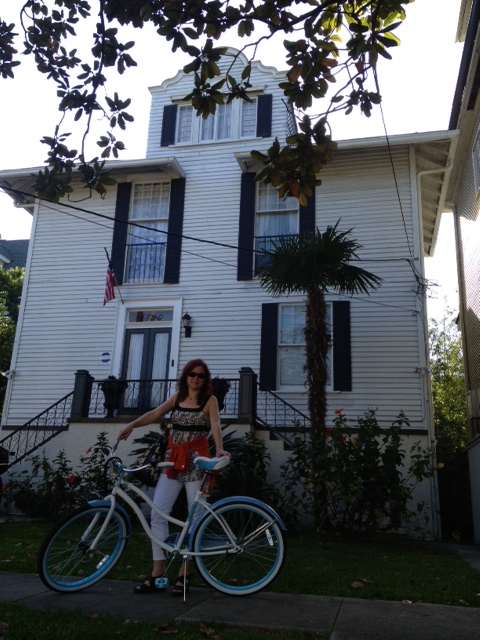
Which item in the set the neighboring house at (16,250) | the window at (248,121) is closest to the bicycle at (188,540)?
the window at (248,121)

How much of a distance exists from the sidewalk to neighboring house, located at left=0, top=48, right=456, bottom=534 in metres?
6.62

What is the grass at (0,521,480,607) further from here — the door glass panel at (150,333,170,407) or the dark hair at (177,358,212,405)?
the door glass panel at (150,333,170,407)

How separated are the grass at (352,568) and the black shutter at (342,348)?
12.7 ft

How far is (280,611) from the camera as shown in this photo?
3.73 m

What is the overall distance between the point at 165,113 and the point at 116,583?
12.7 meters

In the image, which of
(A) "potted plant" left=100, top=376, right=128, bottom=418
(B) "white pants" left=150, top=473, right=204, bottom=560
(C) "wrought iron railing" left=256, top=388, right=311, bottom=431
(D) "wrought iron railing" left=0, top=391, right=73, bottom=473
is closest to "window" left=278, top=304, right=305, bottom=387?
(C) "wrought iron railing" left=256, top=388, right=311, bottom=431

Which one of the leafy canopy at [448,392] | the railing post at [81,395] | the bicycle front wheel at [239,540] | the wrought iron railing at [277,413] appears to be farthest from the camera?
the leafy canopy at [448,392]

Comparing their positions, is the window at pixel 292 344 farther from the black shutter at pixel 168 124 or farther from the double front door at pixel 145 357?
the black shutter at pixel 168 124

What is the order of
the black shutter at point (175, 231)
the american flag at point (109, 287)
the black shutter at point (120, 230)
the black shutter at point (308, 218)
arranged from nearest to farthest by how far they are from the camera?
the american flag at point (109, 287)
the black shutter at point (308, 218)
the black shutter at point (175, 231)
the black shutter at point (120, 230)

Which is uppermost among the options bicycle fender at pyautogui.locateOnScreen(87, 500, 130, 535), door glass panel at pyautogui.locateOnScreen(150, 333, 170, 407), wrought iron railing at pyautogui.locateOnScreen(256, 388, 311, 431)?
door glass panel at pyautogui.locateOnScreen(150, 333, 170, 407)

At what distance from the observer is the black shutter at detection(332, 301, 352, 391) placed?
11.7m

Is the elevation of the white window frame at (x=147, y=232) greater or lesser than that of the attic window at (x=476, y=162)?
lesser

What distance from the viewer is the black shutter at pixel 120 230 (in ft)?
44.9

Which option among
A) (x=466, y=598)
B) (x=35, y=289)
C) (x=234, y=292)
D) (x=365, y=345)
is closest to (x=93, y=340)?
(x=35, y=289)
